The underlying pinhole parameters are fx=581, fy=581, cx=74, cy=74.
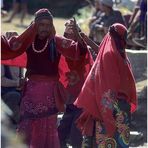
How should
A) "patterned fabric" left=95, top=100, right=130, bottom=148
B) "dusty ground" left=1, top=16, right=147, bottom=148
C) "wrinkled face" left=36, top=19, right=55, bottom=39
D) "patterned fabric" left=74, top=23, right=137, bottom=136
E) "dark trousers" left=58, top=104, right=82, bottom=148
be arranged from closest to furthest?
1. "patterned fabric" left=74, top=23, right=137, bottom=136
2. "patterned fabric" left=95, top=100, right=130, bottom=148
3. "wrinkled face" left=36, top=19, right=55, bottom=39
4. "dark trousers" left=58, top=104, right=82, bottom=148
5. "dusty ground" left=1, top=16, right=147, bottom=148

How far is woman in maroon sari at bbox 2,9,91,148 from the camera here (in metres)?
4.90

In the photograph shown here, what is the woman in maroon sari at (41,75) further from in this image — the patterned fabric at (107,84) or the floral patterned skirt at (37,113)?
the patterned fabric at (107,84)

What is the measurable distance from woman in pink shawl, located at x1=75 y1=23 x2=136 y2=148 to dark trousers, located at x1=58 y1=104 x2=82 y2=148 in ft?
3.03

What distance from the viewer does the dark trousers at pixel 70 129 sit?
577 cm

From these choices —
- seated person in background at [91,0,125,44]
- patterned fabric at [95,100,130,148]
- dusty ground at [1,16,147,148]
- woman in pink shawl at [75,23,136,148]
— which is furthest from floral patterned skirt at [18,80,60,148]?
seated person in background at [91,0,125,44]

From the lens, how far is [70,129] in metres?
5.89

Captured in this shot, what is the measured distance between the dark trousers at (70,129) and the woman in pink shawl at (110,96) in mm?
922

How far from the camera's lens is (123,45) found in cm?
473

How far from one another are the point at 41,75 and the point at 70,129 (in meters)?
1.10

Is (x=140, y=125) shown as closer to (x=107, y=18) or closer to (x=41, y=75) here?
(x=107, y=18)

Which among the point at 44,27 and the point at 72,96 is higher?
the point at 44,27

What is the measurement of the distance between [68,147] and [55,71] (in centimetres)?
149

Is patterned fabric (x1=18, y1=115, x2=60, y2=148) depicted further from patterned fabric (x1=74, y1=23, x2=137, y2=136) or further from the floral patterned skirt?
patterned fabric (x1=74, y1=23, x2=137, y2=136)

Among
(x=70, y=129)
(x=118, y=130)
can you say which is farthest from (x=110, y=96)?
(x=70, y=129)
